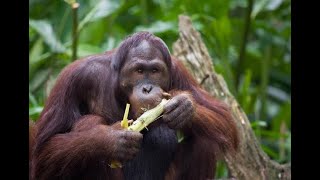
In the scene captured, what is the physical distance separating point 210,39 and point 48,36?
1.41m

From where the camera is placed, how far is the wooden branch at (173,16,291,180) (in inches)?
180

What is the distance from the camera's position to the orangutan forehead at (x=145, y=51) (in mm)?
3654

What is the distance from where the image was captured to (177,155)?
405cm

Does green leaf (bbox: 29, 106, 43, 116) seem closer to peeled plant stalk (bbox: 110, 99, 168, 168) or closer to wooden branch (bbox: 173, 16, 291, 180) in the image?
wooden branch (bbox: 173, 16, 291, 180)

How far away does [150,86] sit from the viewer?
11.6 ft

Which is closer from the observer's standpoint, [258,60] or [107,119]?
[107,119]

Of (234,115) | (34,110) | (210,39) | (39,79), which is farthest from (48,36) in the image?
(234,115)

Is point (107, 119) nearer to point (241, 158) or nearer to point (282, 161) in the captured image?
point (241, 158)

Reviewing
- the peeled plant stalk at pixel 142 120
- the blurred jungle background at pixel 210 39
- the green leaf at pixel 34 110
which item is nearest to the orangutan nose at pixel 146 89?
the peeled plant stalk at pixel 142 120

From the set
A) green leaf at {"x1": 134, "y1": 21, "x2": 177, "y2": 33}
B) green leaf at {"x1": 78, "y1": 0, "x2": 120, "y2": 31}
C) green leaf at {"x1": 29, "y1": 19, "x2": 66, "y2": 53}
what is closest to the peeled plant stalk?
green leaf at {"x1": 78, "y1": 0, "x2": 120, "y2": 31}

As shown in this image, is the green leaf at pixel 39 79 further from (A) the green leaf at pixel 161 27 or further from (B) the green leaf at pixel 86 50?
(A) the green leaf at pixel 161 27
